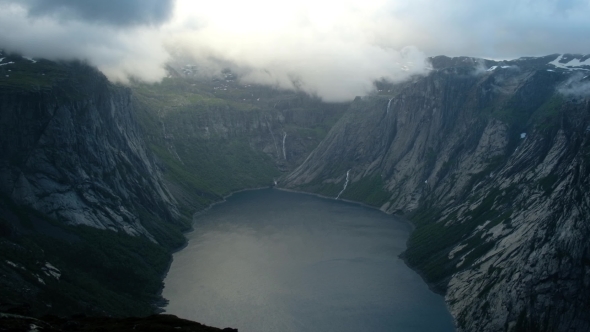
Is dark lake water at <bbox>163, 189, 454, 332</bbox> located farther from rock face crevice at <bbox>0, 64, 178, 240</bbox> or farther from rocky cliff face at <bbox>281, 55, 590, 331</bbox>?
rock face crevice at <bbox>0, 64, 178, 240</bbox>

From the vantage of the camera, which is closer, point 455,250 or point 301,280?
point 301,280

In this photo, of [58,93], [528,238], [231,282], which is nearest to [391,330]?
[528,238]

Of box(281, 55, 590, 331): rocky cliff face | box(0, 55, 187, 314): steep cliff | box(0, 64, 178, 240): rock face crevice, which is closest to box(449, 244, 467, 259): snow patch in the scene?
box(281, 55, 590, 331): rocky cliff face

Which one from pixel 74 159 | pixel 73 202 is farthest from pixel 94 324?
pixel 74 159

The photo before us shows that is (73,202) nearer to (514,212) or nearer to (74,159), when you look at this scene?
(74,159)

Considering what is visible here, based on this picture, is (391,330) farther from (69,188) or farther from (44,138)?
(44,138)

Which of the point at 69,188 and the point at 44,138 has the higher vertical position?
the point at 44,138

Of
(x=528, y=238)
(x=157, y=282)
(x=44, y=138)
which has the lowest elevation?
(x=157, y=282)
